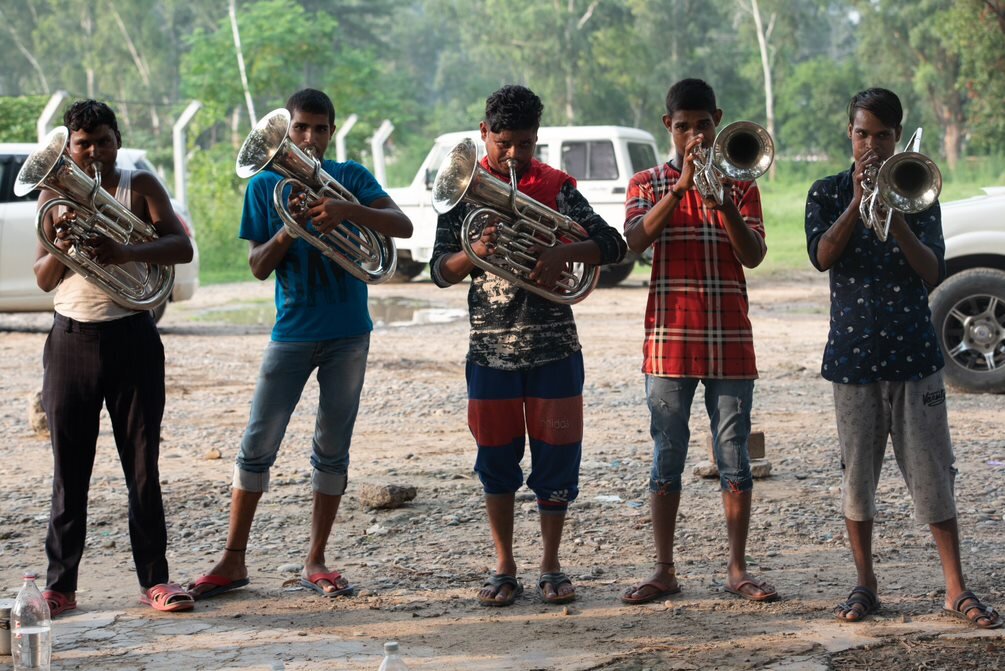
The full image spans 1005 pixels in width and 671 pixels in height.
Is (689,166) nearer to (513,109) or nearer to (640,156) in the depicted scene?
(513,109)

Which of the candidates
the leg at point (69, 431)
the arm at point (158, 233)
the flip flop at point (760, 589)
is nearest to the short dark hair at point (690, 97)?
the flip flop at point (760, 589)

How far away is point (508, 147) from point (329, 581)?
170cm

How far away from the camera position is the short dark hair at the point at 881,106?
438cm

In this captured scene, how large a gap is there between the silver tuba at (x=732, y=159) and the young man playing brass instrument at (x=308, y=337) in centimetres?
110

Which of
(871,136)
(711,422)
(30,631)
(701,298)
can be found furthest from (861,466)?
(30,631)

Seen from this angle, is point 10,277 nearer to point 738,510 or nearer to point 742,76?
point 738,510

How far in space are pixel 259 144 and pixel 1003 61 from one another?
2678 cm

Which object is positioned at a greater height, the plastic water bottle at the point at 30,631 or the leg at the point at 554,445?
the leg at the point at 554,445

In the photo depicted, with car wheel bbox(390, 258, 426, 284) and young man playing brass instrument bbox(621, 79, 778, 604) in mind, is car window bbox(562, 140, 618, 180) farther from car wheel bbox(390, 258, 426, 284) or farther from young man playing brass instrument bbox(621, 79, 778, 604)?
young man playing brass instrument bbox(621, 79, 778, 604)

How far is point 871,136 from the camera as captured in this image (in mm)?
4387

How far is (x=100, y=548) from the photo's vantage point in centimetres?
571

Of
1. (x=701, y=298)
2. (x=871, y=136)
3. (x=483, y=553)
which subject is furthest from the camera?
(x=483, y=553)

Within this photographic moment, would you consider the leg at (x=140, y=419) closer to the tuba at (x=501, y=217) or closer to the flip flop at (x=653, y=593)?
the tuba at (x=501, y=217)

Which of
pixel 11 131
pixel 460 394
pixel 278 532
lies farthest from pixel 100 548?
pixel 11 131
